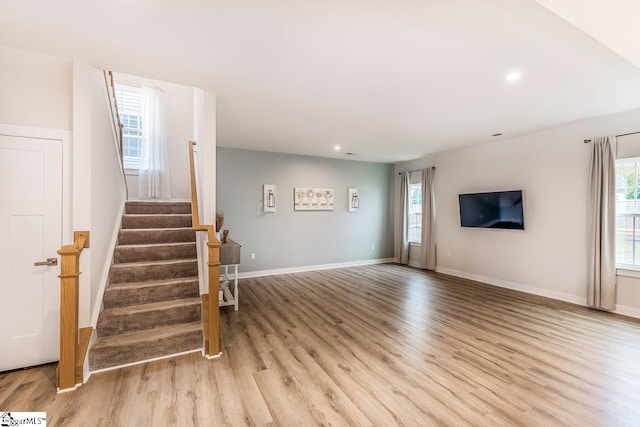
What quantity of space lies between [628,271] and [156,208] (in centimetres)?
682

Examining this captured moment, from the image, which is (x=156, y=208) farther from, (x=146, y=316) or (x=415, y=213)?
(x=415, y=213)

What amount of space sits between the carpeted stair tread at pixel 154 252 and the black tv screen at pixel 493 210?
16.9 ft

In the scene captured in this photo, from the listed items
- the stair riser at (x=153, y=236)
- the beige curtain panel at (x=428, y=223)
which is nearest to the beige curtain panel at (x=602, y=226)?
the beige curtain panel at (x=428, y=223)

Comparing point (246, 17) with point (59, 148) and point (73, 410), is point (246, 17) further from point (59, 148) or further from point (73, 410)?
point (73, 410)

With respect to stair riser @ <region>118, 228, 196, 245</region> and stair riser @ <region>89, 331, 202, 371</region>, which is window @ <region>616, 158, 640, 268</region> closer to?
stair riser @ <region>89, 331, 202, 371</region>

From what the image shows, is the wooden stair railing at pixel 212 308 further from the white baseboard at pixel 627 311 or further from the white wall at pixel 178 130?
the white baseboard at pixel 627 311

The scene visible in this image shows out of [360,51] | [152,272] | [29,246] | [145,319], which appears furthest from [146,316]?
[360,51]

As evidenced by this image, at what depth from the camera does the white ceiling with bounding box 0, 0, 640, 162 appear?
183 centimetres

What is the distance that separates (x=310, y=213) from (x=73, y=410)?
5119 millimetres

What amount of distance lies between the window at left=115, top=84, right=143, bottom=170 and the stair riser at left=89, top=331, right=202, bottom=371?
3.90 m

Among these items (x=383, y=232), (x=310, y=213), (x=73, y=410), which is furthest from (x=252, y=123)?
(x=383, y=232)

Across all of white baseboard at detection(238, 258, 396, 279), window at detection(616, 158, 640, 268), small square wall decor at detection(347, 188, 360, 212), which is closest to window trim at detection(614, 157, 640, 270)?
window at detection(616, 158, 640, 268)

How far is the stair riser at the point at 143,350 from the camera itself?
2434 mm

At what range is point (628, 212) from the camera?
12.5 feet
